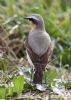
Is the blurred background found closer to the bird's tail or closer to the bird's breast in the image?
the bird's breast

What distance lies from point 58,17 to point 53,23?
1556 millimetres

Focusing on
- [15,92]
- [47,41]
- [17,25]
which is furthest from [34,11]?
[15,92]

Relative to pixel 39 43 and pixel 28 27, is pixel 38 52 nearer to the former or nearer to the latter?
pixel 39 43

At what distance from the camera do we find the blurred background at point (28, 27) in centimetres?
858

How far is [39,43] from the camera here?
20.9 ft

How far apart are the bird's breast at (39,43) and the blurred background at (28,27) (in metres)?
1.36

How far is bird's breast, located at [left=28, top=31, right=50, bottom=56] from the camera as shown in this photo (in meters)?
6.25

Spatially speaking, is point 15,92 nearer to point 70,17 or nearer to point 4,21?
point 4,21

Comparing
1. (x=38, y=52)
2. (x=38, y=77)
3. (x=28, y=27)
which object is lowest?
(x=38, y=77)

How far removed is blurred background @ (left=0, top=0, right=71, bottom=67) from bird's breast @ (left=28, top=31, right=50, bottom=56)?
136 cm

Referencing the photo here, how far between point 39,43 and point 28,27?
108 inches

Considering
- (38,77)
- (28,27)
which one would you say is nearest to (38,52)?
(38,77)

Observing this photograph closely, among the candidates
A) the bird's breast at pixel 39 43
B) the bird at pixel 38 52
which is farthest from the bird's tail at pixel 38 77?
the bird's breast at pixel 39 43

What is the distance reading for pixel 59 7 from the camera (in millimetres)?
11391
